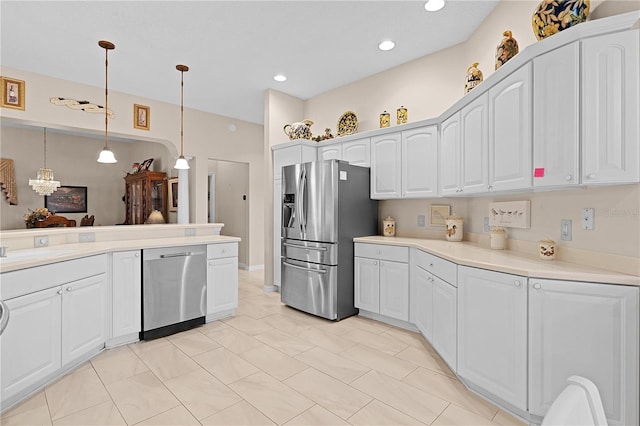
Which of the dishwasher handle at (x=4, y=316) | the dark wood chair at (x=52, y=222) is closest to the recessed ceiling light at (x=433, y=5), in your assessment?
the dishwasher handle at (x=4, y=316)

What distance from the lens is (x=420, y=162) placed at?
3.39 metres

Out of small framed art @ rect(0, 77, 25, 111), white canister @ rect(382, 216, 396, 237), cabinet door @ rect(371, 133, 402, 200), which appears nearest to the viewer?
cabinet door @ rect(371, 133, 402, 200)

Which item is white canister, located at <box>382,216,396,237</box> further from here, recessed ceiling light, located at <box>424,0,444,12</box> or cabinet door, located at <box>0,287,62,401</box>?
cabinet door, located at <box>0,287,62,401</box>

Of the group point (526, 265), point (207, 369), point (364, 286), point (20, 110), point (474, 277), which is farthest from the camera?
point (20, 110)

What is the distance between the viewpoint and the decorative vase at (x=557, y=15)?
1790mm

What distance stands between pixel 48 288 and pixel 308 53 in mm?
3246

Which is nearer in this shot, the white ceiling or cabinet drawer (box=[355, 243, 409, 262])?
the white ceiling

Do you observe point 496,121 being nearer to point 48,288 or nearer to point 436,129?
point 436,129

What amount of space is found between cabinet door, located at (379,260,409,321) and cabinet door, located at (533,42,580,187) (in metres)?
1.58

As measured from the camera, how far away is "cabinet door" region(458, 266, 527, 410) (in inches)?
70.4

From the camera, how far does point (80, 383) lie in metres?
2.21

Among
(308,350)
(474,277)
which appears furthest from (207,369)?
(474,277)

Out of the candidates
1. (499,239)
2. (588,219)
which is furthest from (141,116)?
(588,219)

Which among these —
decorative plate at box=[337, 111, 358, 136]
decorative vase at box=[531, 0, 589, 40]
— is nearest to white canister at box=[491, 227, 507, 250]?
decorative vase at box=[531, 0, 589, 40]
